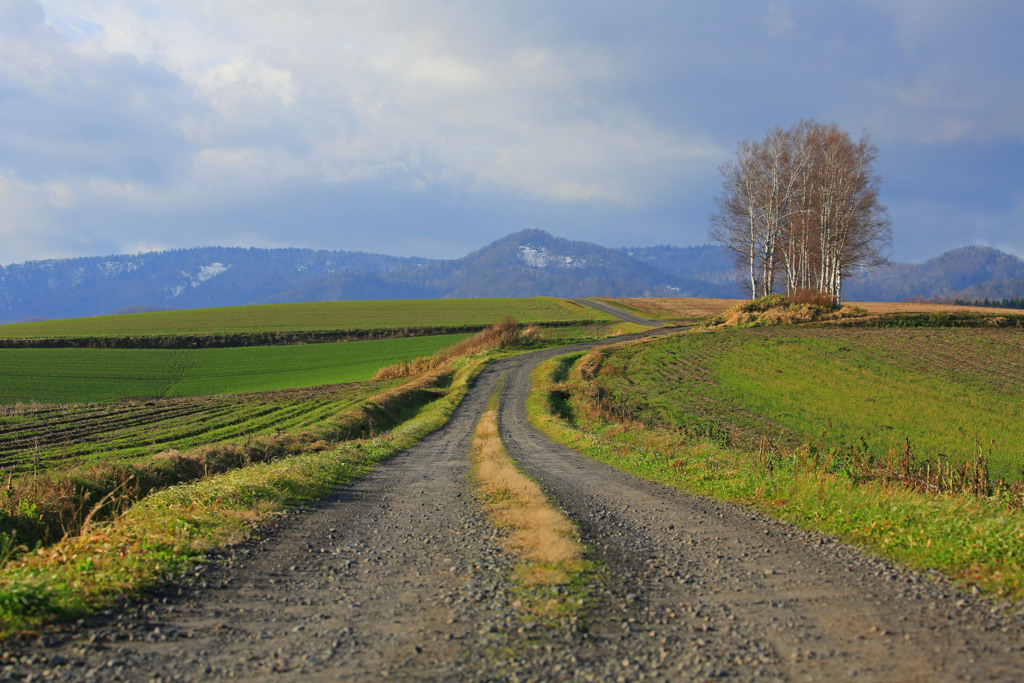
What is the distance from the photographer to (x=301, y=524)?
862 cm

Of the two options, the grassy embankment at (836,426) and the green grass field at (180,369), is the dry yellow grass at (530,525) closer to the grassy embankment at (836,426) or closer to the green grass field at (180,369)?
the grassy embankment at (836,426)

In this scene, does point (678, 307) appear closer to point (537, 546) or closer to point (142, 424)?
point (142, 424)

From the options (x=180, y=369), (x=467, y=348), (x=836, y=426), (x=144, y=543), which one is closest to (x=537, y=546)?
(x=144, y=543)

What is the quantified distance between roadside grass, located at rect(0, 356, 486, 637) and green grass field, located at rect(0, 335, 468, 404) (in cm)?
3333

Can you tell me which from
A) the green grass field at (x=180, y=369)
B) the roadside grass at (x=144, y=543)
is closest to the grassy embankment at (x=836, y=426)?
the roadside grass at (x=144, y=543)

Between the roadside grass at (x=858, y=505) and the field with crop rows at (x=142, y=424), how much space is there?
49.2 feet

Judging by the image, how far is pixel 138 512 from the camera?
871 centimetres

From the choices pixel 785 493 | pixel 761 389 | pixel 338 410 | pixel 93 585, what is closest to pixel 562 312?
pixel 761 389

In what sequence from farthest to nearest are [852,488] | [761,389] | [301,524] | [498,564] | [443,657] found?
[761,389] → [852,488] → [301,524] → [498,564] → [443,657]

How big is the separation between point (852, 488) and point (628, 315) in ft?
248

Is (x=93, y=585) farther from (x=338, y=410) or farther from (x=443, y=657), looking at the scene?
(x=338, y=410)

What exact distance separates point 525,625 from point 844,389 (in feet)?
102

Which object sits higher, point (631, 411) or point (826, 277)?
point (826, 277)

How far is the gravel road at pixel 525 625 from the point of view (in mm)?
4309
